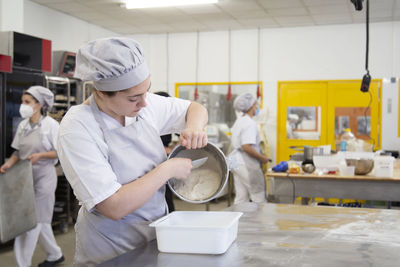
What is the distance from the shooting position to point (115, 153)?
1.62m

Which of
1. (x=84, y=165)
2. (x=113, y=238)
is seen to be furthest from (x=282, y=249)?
(x=84, y=165)

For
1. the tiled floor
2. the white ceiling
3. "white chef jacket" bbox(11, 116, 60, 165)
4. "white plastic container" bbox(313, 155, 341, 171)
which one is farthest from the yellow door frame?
"white chef jacket" bbox(11, 116, 60, 165)

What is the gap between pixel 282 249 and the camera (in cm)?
152

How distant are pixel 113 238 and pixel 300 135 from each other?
6359mm

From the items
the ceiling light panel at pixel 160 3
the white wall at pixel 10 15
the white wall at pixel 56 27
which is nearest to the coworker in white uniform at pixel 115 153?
the white wall at pixel 10 15

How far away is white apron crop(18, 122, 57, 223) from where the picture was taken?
4.07 meters

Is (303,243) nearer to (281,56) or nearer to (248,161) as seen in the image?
(248,161)

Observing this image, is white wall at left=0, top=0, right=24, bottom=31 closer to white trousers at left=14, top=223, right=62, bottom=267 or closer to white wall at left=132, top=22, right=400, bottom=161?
white trousers at left=14, top=223, right=62, bottom=267

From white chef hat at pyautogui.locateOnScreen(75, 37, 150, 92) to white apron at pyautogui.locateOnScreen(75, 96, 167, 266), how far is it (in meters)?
0.15

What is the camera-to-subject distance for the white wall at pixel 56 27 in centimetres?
607

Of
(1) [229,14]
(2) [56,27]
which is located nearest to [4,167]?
(2) [56,27]

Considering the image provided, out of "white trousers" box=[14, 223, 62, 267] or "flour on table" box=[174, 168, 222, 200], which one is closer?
"flour on table" box=[174, 168, 222, 200]

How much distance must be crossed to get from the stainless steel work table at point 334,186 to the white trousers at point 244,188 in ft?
2.44

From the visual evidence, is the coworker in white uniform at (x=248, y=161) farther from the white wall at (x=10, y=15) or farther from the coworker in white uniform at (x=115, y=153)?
the coworker in white uniform at (x=115, y=153)
